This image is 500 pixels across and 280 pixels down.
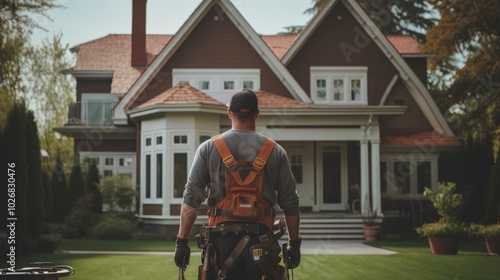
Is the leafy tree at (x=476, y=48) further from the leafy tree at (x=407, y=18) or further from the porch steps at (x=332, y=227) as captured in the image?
the leafy tree at (x=407, y=18)

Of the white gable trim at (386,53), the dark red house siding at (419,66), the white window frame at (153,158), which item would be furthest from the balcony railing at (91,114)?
the dark red house siding at (419,66)

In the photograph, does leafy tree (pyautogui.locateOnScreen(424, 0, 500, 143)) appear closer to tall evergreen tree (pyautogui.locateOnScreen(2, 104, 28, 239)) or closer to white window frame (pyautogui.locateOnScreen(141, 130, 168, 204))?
white window frame (pyautogui.locateOnScreen(141, 130, 168, 204))

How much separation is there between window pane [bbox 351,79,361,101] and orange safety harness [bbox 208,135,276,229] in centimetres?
1994

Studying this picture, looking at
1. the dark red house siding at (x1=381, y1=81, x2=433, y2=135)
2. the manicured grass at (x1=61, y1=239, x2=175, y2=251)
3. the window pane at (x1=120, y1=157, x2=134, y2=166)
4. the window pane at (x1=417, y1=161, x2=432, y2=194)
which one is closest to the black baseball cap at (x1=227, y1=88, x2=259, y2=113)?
the manicured grass at (x1=61, y1=239, x2=175, y2=251)

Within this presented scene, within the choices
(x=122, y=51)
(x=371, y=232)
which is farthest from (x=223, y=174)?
(x=122, y=51)

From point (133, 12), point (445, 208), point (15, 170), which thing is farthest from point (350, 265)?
point (133, 12)

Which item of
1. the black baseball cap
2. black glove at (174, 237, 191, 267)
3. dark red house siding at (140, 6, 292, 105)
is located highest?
dark red house siding at (140, 6, 292, 105)

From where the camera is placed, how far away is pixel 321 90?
950 inches

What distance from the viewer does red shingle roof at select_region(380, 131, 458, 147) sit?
904 inches

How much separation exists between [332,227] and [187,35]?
26.7ft

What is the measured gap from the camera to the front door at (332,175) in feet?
76.2

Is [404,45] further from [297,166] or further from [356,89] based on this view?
[297,166]

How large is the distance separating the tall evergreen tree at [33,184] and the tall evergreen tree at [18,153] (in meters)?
0.43

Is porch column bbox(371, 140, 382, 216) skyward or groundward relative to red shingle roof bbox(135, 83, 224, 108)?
groundward
